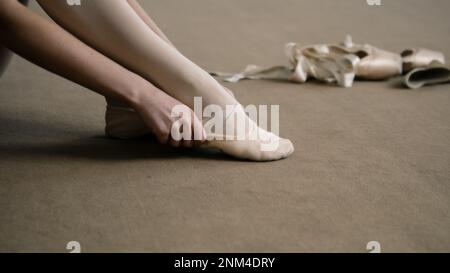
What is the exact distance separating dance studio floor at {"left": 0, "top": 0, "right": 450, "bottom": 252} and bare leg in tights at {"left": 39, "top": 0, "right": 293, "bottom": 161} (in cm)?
4

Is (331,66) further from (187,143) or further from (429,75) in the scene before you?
(187,143)

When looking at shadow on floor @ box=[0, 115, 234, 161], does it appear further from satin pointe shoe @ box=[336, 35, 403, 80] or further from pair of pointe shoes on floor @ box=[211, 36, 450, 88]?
satin pointe shoe @ box=[336, 35, 403, 80]

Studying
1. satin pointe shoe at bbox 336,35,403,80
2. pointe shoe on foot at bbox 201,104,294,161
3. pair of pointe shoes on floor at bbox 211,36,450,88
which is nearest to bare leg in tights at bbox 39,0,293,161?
pointe shoe on foot at bbox 201,104,294,161

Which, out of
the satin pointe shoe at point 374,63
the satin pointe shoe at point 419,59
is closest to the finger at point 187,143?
the satin pointe shoe at point 374,63

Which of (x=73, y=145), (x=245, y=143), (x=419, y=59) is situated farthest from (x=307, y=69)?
(x=73, y=145)

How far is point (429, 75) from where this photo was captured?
1590mm

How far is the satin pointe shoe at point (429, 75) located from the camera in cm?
156

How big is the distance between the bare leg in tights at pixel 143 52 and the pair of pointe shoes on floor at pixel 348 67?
1.79ft

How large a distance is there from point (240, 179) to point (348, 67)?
2.33ft

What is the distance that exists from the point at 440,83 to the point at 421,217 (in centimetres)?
83

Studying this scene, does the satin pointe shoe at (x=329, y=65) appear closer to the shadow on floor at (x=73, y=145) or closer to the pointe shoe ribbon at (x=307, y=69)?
the pointe shoe ribbon at (x=307, y=69)

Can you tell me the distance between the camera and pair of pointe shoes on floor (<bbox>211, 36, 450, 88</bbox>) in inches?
61.6

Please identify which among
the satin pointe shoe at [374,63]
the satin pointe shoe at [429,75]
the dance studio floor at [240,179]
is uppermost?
the satin pointe shoe at [374,63]

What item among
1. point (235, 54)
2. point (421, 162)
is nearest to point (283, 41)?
point (235, 54)
